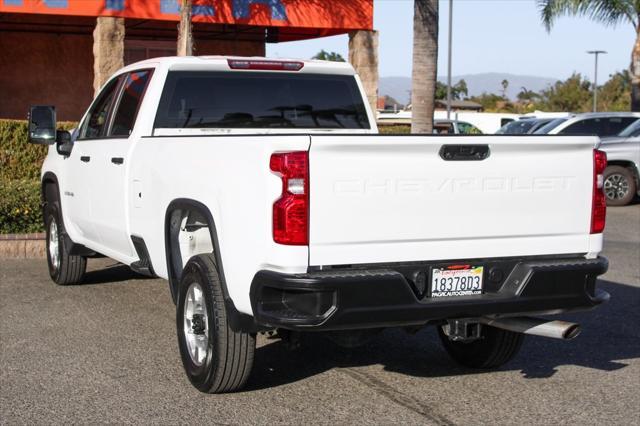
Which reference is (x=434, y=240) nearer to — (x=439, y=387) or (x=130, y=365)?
(x=439, y=387)

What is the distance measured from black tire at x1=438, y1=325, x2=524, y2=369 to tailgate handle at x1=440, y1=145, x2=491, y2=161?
1.53 meters

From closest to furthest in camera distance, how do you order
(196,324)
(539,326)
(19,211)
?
(539,326) → (196,324) → (19,211)

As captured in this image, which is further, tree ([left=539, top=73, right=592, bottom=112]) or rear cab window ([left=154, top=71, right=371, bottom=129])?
tree ([left=539, top=73, right=592, bottom=112])

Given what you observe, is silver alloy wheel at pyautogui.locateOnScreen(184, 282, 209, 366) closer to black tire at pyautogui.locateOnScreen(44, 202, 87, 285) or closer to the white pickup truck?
the white pickup truck

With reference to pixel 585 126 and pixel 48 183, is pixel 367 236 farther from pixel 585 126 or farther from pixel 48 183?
pixel 585 126

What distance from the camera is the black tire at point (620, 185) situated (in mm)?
19303

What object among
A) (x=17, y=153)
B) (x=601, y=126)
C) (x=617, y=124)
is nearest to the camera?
(x=17, y=153)

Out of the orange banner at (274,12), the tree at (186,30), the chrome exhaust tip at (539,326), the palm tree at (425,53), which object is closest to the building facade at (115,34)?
the orange banner at (274,12)

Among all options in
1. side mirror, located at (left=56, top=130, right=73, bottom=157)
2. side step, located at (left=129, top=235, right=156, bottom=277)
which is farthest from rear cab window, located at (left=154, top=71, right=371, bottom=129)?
side mirror, located at (left=56, top=130, right=73, bottom=157)

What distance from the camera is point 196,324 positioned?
6246mm

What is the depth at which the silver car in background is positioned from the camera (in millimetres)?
19078

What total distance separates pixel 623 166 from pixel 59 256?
12829 millimetres

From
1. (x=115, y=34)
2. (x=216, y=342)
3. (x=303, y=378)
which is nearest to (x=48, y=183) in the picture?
(x=303, y=378)

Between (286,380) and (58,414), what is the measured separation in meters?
1.50
